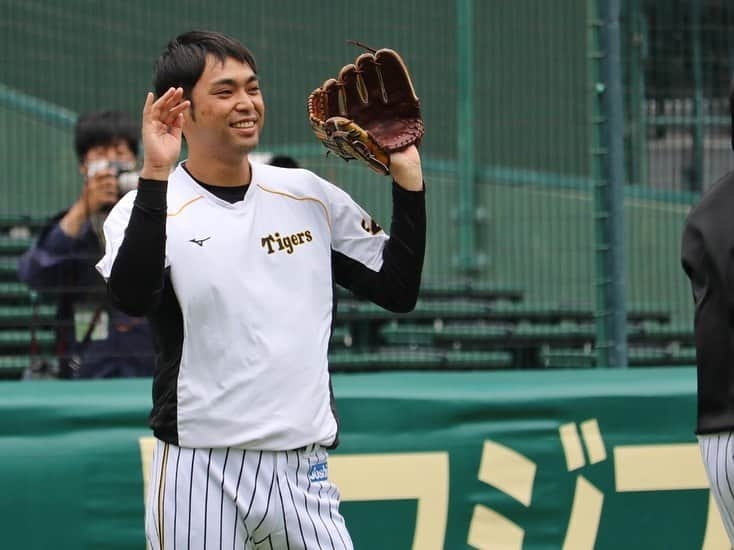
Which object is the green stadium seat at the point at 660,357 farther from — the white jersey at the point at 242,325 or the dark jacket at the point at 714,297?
the white jersey at the point at 242,325

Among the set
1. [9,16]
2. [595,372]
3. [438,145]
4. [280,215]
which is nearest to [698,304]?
[280,215]

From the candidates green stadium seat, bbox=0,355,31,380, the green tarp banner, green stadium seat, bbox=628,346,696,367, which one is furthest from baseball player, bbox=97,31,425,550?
green stadium seat, bbox=628,346,696,367

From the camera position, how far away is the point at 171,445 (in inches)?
122

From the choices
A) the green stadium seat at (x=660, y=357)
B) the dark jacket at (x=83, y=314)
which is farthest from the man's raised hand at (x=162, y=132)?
the green stadium seat at (x=660, y=357)

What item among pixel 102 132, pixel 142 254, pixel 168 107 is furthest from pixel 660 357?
pixel 142 254

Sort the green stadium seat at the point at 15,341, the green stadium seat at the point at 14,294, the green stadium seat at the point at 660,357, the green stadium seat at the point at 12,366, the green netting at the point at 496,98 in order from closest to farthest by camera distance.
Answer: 1. the green stadium seat at the point at 15,341
2. the green stadium seat at the point at 12,366
3. the green stadium seat at the point at 14,294
4. the green netting at the point at 496,98
5. the green stadium seat at the point at 660,357

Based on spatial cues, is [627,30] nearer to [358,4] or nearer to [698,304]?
[358,4]

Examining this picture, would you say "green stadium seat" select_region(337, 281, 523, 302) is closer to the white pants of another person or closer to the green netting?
the green netting

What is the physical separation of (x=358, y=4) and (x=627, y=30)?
1722 millimetres

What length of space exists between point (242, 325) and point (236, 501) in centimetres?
41

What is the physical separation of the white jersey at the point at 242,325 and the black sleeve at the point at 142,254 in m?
0.11

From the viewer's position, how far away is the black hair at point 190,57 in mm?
3154

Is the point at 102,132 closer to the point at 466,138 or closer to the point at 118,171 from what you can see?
the point at 118,171

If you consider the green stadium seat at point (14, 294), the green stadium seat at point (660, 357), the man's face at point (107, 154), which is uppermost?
the man's face at point (107, 154)
